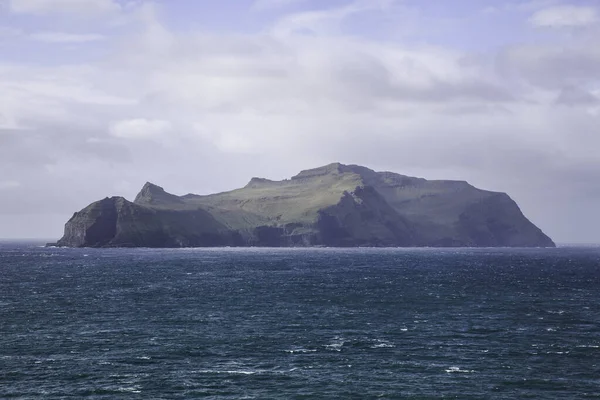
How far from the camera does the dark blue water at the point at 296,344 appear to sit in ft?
235

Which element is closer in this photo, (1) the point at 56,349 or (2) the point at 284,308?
(1) the point at 56,349

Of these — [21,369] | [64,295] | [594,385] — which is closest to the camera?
[594,385]

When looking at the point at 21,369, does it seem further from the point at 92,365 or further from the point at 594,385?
the point at 594,385

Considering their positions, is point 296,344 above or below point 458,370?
above

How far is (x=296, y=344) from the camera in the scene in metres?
93.8

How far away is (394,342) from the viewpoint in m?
95.8

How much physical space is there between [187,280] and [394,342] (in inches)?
4179

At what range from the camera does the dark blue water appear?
7169 centimetres

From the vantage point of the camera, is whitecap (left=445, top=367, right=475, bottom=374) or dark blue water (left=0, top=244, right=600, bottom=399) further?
whitecap (left=445, top=367, right=475, bottom=374)

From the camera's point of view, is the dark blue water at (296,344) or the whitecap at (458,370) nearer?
the dark blue water at (296,344)

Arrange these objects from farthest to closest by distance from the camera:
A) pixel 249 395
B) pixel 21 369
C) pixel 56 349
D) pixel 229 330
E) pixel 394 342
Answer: pixel 229 330 < pixel 394 342 < pixel 56 349 < pixel 21 369 < pixel 249 395

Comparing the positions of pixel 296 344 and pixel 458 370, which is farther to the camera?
pixel 296 344

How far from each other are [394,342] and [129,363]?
38.2 meters

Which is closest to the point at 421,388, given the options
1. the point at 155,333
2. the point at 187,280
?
the point at 155,333
